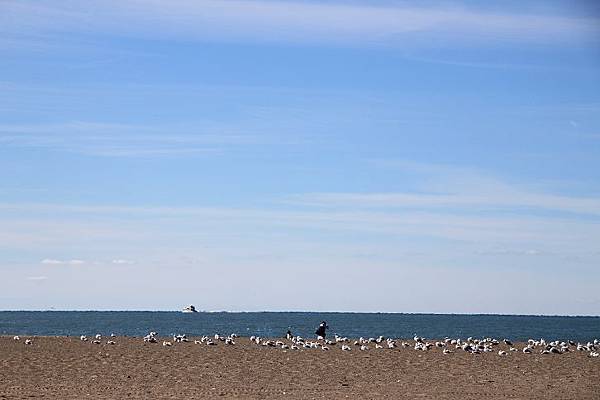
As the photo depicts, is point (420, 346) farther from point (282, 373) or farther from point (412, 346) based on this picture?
point (282, 373)

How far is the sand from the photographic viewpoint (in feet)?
81.7

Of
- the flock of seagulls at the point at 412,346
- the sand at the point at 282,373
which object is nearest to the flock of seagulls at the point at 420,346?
the flock of seagulls at the point at 412,346

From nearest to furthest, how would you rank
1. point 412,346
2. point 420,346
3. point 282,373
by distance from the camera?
point 282,373 → point 420,346 → point 412,346

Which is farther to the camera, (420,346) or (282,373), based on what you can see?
(420,346)

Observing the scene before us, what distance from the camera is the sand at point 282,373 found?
24891mm

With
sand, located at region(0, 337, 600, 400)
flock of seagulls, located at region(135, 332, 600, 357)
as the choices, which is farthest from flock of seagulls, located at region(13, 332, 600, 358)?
sand, located at region(0, 337, 600, 400)

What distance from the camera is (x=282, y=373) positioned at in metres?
29.8

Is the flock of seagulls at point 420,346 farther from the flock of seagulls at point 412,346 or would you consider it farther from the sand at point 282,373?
the sand at point 282,373

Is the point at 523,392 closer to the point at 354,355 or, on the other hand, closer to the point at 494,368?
the point at 494,368

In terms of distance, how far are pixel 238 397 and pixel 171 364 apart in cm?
896

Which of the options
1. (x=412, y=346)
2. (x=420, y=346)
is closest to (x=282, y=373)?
(x=420, y=346)

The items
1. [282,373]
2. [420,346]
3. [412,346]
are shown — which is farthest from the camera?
[412,346]

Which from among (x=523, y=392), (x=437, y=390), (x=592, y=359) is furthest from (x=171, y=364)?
(x=592, y=359)

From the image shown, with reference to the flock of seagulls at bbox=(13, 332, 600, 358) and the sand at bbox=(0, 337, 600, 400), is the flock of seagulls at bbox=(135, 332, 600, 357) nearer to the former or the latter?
the flock of seagulls at bbox=(13, 332, 600, 358)
